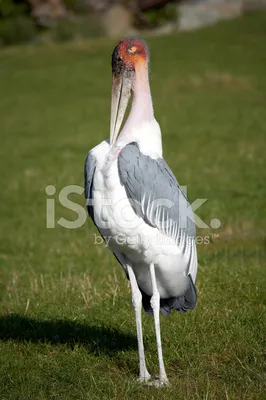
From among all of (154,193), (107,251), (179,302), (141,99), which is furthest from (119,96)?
(107,251)

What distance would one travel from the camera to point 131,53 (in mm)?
5230

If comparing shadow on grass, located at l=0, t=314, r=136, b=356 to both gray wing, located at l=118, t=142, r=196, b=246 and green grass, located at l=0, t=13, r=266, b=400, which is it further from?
gray wing, located at l=118, t=142, r=196, b=246

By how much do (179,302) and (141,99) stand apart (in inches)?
56.2

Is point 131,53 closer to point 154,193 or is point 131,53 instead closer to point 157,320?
point 154,193

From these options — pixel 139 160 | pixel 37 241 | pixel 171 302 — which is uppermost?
pixel 139 160

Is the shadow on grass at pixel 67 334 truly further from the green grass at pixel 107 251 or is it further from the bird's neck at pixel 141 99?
the bird's neck at pixel 141 99

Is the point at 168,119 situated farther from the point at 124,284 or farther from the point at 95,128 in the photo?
the point at 124,284

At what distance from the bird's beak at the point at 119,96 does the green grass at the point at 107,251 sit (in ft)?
5.17

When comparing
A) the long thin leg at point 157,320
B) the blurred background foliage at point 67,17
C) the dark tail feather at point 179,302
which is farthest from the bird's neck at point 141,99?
the blurred background foliage at point 67,17

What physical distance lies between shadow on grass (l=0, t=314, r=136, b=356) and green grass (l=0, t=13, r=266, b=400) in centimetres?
1

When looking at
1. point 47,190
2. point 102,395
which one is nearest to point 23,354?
point 102,395

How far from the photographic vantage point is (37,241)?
Answer: 11539 millimetres

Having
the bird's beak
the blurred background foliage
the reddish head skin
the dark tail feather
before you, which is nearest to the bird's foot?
Answer: the dark tail feather

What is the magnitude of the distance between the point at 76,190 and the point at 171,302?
30.9 ft
